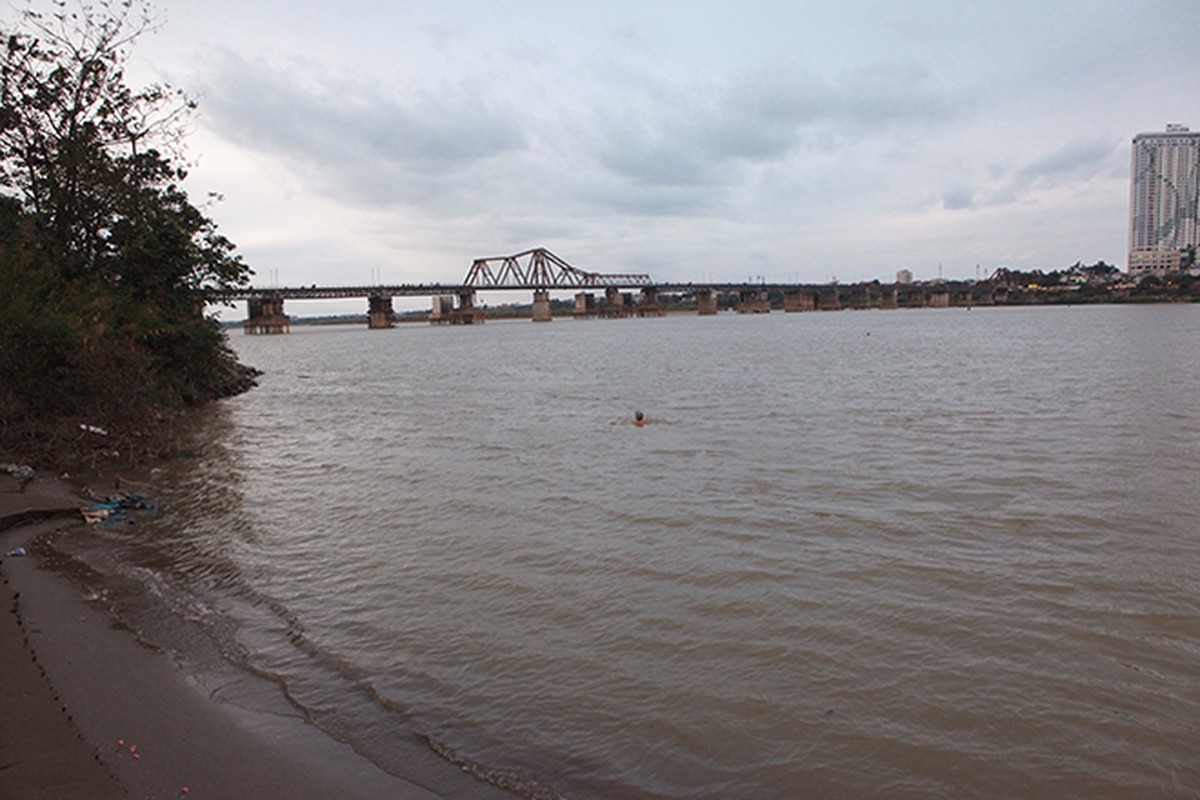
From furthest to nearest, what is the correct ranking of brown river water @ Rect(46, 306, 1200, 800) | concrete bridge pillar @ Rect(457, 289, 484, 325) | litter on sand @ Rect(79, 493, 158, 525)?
concrete bridge pillar @ Rect(457, 289, 484, 325), litter on sand @ Rect(79, 493, 158, 525), brown river water @ Rect(46, 306, 1200, 800)

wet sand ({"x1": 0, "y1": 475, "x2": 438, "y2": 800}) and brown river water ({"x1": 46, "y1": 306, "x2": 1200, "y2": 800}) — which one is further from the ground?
wet sand ({"x1": 0, "y1": 475, "x2": 438, "y2": 800})

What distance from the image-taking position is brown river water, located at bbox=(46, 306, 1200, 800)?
5.18 m

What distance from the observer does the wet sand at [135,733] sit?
14.1ft

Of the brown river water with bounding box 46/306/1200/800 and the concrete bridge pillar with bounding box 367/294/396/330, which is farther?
the concrete bridge pillar with bounding box 367/294/396/330

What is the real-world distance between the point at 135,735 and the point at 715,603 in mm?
5227

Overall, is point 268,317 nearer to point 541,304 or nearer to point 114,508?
point 541,304

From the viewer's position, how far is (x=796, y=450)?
54.1 ft

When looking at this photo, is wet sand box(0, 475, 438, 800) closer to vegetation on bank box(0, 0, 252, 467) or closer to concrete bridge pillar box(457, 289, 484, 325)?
vegetation on bank box(0, 0, 252, 467)

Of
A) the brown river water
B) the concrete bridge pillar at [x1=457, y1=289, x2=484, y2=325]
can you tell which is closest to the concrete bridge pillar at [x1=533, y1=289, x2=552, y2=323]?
the concrete bridge pillar at [x1=457, y1=289, x2=484, y2=325]

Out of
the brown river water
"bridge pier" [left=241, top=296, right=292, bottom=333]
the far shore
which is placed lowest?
the brown river water

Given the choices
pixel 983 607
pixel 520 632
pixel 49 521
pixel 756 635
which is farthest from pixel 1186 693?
pixel 49 521

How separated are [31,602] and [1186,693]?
10.1 metres

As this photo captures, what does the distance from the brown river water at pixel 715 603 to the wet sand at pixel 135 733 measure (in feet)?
0.99

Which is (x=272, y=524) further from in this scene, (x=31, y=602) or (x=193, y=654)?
(x=193, y=654)
